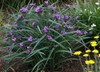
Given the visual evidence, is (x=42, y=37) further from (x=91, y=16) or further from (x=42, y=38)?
(x=91, y=16)

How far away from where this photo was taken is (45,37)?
3578mm

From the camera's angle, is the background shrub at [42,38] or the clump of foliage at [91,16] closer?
the background shrub at [42,38]

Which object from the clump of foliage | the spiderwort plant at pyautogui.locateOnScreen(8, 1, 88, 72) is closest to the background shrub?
the spiderwort plant at pyautogui.locateOnScreen(8, 1, 88, 72)

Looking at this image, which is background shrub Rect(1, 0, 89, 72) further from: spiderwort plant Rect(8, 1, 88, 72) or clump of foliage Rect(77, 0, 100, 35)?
clump of foliage Rect(77, 0, 100, 35)

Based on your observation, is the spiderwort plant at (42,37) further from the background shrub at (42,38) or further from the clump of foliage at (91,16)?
the clump of foliage at (91,16)

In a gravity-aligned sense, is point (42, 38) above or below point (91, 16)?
above

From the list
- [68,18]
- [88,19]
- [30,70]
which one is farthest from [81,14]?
[30,70]

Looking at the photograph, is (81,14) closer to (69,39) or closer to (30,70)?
(69,39)

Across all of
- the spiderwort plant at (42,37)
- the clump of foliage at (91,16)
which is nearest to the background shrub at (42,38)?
the spiderwort plant at (42,37)

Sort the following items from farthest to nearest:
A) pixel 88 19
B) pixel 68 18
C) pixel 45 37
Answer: pixel 88 19
pixel 68 18
pixel 45 37

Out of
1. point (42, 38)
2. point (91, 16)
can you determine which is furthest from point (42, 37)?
point (91, 16)

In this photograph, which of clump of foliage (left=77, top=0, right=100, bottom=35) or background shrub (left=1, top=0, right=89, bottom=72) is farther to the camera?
clump of foliage (left=77, top=0, right=100, bottom=35)

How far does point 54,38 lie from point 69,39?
201mm

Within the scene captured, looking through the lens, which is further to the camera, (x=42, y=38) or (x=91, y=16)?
(x=91, y=16)
